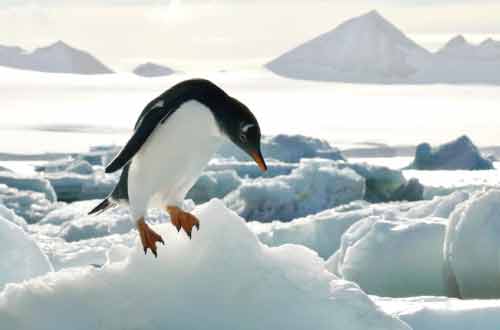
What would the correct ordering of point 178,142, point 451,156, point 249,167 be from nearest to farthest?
point 178,142
point 249,167
point 451,156

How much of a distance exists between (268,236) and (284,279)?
5508 millimetres

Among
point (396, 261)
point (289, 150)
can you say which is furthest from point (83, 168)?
point (396, 261)

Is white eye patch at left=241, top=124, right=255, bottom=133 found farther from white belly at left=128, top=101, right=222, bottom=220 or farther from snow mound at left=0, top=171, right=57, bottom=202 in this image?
snow mound at left=0, top=171, right=57, bottom=202

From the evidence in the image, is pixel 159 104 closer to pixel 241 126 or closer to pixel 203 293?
pixel 241 126

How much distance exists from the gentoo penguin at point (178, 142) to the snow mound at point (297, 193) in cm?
1141

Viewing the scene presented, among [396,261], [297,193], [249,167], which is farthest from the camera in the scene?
[249,167]

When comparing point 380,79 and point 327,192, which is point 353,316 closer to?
point 327,192

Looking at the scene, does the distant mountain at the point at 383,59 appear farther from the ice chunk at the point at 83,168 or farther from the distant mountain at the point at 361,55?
the ice chunk at the point at 83,168

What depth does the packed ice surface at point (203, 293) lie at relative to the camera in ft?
12.6

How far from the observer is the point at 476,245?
282 inches

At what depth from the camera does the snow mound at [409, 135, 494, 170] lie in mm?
24375

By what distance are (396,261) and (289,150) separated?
15621 millimetres

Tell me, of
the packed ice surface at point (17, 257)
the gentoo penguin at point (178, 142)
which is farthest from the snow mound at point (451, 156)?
the gentoo penguin at point (178, 142)

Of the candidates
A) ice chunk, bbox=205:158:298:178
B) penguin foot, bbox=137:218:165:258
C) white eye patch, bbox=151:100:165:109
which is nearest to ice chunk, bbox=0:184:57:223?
ice chunk, bbox=205:158:298:178
